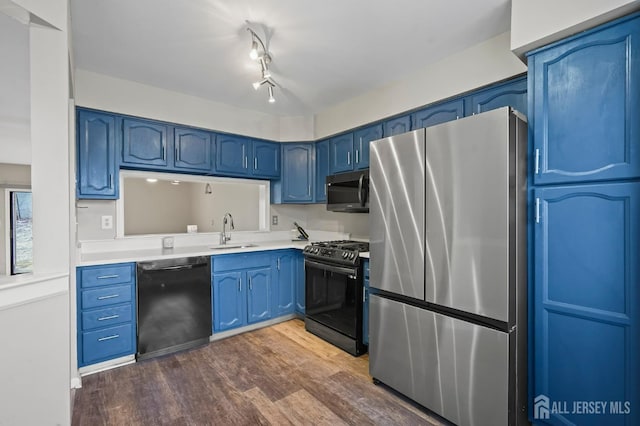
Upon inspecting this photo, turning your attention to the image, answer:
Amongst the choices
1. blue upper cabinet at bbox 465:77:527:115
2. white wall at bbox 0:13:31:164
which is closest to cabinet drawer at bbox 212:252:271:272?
white wall at bbox 0:13:31:164

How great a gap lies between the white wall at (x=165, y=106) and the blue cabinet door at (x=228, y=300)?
164cm

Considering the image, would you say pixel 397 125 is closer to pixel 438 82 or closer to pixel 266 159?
pixel 438 82

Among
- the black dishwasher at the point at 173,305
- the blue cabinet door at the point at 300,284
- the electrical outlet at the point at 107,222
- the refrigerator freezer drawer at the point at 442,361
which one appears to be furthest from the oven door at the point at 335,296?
the electrical outlet at the point at 107,222

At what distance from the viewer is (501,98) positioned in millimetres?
2143

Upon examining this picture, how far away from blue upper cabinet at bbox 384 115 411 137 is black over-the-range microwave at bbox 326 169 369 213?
0.44 m

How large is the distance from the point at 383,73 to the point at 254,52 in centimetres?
127

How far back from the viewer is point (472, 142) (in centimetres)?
166

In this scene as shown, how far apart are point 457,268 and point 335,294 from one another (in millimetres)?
1377

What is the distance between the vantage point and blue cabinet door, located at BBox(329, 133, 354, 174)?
11.0ft

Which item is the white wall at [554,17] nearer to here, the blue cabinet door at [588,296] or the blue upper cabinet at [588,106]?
the blue upper cabinet at [588,106]

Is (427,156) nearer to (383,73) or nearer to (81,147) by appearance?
(383,73)

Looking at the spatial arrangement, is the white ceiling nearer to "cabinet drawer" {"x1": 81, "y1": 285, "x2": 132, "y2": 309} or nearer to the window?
the window

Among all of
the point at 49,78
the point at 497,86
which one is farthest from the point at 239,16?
the point at 497,86

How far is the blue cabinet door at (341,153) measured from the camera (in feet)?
11.0
